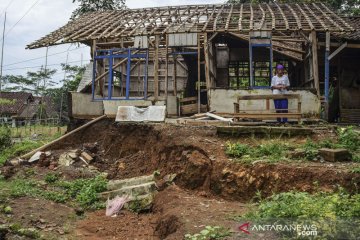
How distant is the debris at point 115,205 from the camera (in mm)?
8359

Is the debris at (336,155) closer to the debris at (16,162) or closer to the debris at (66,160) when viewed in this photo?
the debris at (66,160)

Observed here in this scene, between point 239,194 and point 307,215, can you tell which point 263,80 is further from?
point 307,215

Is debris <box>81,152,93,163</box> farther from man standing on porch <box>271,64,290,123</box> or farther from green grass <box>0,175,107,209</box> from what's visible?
man standing on porch <box>271,64,290,123</box>

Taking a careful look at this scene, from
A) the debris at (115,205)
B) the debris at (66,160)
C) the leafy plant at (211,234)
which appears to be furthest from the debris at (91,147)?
the leafy plant at (211,234)

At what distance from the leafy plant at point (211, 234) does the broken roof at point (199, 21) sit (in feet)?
28.5

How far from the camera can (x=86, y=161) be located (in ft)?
37.6

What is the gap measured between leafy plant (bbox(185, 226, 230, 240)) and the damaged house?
5526 mm

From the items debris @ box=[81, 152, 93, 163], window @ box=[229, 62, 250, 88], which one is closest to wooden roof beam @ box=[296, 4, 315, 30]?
window @ box=[229, 62, 250, 88]

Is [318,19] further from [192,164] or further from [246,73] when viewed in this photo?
[192,164]

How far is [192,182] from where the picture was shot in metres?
8.06

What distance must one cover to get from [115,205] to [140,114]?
4017 mm

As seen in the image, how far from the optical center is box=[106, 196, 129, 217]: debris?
8359mm

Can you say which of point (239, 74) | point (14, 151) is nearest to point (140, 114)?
point (14, 151)

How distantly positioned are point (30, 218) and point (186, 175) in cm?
324
